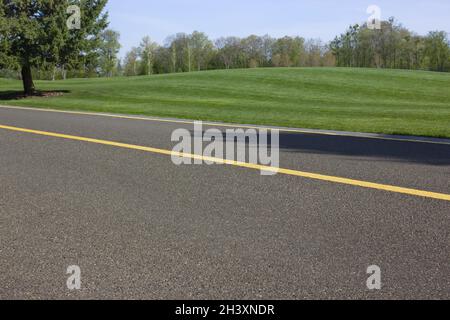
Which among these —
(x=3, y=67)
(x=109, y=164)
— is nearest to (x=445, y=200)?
(x=109, y=164)

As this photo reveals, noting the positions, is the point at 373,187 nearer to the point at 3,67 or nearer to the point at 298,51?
the point at 3,67

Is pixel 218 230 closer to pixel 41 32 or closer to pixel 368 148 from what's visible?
pixel 368 148

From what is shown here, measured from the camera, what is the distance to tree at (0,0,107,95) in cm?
2691

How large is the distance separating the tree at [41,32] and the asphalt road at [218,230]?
23.8m

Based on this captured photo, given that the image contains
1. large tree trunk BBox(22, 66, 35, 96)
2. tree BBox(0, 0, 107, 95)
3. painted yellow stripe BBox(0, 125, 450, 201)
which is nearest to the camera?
painted yellow stripe BBox(0, 125, 450, 201)

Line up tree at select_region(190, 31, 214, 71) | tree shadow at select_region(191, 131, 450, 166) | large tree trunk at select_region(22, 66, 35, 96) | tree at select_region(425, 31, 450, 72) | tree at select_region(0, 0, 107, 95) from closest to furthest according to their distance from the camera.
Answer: tree shadow at select_region(191, 131, 450, 166), tree at select_region(0, 0, 107, 95), large tree trunk at select_region(22, 66, 35, 96), tree at select_region(425, 31, 450, 72), tree at select_region(190, 31, 214, 71)

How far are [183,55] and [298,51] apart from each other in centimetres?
3341

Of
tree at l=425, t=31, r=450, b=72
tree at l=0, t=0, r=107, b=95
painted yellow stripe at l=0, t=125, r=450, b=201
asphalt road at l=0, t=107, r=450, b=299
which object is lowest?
asphalt road at l=0, t=107, r=450, b=299

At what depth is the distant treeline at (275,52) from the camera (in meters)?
90.1

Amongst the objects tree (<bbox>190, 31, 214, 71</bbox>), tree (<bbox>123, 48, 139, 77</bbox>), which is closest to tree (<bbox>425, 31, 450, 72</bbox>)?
tree (<bbox>190, 31, 214, 71</bbox>)

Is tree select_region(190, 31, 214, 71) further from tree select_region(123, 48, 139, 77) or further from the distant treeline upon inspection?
tree select_region(123, 48, 139, 77)

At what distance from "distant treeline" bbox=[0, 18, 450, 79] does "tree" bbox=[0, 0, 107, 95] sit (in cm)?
5007

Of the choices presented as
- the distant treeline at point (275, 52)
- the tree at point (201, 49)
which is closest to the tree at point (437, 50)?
the distant treeline at point (275, 52)

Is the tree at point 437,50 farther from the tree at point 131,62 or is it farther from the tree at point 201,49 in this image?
the tree at point 131,62
